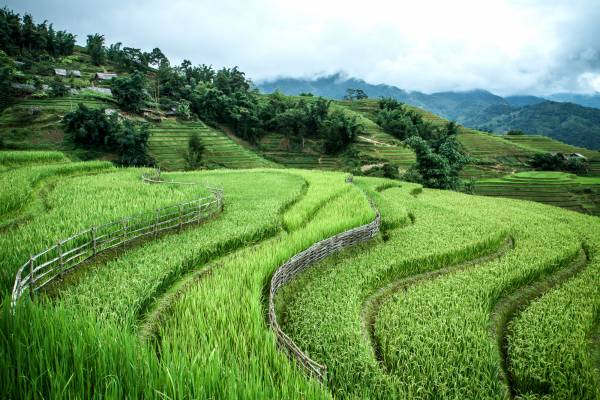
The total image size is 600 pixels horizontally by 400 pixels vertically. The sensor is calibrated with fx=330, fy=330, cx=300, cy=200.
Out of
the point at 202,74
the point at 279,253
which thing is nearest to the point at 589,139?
the point at 202,74

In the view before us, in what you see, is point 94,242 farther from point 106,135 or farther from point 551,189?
point 551,189

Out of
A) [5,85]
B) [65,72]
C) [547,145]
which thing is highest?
[65,72]

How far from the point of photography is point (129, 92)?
52500mm

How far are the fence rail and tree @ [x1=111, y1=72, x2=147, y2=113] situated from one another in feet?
152

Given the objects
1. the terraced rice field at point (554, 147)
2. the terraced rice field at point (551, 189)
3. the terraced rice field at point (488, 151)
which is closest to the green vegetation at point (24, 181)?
the terraced rice field at point (488, 151)

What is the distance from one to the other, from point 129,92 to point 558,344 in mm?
59583

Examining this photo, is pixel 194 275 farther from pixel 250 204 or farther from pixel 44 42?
pixel 44 42

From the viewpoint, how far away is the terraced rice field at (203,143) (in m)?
45.5

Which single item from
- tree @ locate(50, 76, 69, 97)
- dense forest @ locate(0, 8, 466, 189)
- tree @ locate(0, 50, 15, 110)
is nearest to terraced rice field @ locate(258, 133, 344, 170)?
dense forest @ locate(0, 8, 466, 189)

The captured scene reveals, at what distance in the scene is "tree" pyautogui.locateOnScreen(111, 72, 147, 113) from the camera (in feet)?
172

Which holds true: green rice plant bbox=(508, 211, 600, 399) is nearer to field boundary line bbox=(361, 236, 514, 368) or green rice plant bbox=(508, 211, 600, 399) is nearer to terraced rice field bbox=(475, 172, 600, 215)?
field boundary line bbox=(361, 236, 514, 368)

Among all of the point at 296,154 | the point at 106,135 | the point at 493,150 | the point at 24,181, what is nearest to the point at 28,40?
the point at 106,135

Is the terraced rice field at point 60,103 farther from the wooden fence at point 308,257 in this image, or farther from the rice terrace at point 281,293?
the wooden fence at point 308,257

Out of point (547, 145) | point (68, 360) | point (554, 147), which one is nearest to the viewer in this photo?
point (68, 360)
